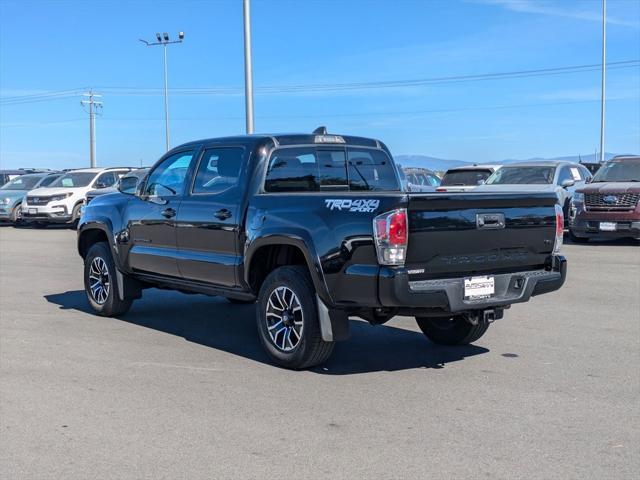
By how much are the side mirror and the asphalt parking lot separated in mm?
1444

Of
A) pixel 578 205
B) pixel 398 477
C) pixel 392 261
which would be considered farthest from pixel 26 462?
pixel 578 205

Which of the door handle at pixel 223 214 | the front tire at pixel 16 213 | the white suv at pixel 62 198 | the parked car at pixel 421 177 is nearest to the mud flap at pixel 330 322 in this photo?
the door handle at pixel 223 214

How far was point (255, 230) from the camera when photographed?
6449mm

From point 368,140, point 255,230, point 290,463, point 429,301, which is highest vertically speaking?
point 368,140

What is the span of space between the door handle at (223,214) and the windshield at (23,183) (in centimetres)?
2235

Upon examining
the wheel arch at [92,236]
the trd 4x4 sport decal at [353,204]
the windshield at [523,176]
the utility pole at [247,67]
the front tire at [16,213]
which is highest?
the utility pole at [247,67]

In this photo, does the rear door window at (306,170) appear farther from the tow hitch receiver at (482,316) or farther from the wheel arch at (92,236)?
the wheel arch at (92,236)

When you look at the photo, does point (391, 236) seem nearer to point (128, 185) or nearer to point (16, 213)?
point (128, 185)

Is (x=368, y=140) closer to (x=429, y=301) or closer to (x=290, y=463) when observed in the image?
(x=429, y=301)

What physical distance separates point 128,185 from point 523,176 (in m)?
11.5

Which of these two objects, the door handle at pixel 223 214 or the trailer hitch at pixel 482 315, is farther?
the door handle at pixel 223 214

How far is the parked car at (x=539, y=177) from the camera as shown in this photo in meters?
17.2

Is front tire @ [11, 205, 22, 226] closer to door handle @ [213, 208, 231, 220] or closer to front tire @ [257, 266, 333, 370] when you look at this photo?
door handle @ [213, 208, 231, 220]

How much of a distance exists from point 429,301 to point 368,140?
2.69m
